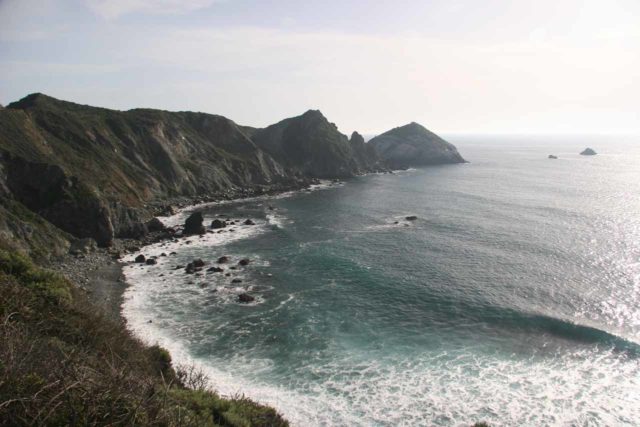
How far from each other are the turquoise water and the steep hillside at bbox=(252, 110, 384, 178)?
273 ft

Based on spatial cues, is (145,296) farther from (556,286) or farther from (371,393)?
(556,286)

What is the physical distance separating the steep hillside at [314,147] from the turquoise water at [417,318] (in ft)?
273

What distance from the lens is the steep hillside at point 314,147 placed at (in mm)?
164625

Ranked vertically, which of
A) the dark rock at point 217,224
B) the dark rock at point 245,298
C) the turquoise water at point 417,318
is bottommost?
the turquoise water at point 417,318

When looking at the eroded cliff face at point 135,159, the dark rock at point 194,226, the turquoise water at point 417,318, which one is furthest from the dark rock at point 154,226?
the turquoise water at point 417,318

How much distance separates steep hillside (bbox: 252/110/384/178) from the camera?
16462 centimetres

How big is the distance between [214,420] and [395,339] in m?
22.4

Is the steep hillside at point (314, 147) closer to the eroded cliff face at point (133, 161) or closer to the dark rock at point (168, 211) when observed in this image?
the eroded cliff face at point (133, 161)

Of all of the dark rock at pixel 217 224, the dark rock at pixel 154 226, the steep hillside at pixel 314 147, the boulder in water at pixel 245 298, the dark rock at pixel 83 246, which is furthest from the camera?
the steep hillside at pixel 314 147

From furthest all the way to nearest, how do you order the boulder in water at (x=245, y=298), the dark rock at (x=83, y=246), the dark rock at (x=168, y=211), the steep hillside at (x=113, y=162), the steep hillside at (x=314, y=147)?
the steep hillside at (x=314, y=147) < the dark rock at (x=168, y=211) < the steep hillside at (x=113, y=162) < the dark rock at (x=83, y=246) < the boulder in water at (x=245, y=298)

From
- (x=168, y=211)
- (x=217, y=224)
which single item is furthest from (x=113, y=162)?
(x=217, y=224)

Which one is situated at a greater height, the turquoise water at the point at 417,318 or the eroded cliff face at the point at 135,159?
the eroded cliff face at the point at 135,159

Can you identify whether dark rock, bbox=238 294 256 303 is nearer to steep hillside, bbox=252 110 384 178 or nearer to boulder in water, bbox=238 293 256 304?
boulder in water, bbox=238 293 256 304

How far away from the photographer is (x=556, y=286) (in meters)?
49.5
